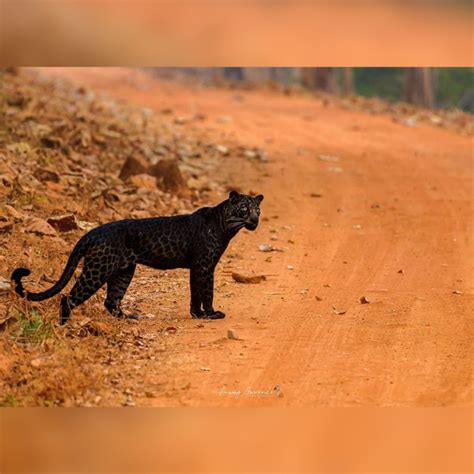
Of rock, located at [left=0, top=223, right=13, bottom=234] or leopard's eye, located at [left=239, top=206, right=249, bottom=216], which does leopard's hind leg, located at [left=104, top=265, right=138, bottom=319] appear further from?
rock, located at [left=0, top=223, right=13, bottom=234]

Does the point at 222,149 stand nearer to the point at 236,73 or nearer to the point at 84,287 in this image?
the point at 84,287

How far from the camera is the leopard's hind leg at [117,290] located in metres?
6.84

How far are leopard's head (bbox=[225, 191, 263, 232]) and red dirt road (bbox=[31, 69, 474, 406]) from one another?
0.69m

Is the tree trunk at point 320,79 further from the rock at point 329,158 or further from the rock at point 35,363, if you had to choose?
the rock at point 35,363

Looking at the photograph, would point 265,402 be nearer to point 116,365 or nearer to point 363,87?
point 116,365

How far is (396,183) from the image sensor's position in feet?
45.2

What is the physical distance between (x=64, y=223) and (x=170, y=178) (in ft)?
9.16

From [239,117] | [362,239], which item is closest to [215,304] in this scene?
[362,239]

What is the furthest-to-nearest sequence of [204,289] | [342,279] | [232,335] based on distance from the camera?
1. [342,279]
2. [204,289]
3. [232,335]

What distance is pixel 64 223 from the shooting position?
9227mm

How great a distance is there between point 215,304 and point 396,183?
685 cm

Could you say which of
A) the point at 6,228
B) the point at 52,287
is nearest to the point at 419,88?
the point at 6,228

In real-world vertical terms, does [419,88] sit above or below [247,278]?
above

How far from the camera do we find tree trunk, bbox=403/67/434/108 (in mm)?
24844
